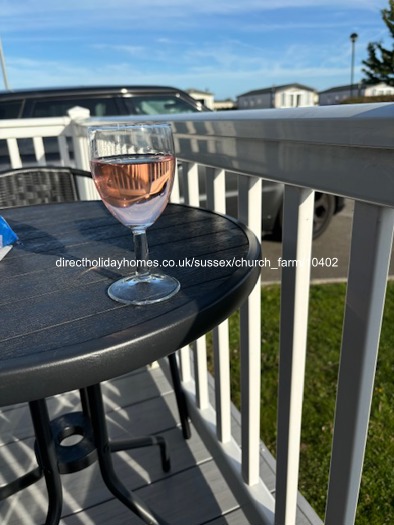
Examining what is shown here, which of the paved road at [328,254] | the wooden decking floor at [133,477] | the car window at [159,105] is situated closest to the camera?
the wooden decking floor at [133,477]

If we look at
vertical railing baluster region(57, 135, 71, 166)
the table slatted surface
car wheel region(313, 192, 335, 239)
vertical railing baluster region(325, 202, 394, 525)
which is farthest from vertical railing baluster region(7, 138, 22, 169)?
car wheel region(313, 192, 335, 239)

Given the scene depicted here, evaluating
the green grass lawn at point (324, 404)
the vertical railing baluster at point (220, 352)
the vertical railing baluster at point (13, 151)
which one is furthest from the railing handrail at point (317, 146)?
the vertical railing baluster at point (13, 151)

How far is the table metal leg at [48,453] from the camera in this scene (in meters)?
1.10

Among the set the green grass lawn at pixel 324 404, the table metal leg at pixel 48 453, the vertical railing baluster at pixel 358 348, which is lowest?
the green grass lawn at pixel 324 404

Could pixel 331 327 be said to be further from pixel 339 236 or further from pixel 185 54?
pixel 185 54

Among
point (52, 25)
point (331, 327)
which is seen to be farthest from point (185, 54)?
point (331, 327)

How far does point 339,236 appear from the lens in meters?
4.70

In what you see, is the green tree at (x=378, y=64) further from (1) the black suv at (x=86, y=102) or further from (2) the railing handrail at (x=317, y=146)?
(2) the railing handrail at (x=317, y=146)

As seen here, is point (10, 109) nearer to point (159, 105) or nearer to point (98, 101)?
point (98, 101)

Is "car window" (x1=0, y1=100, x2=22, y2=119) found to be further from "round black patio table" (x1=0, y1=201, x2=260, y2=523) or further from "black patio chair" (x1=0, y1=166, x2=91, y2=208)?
"round black patio table" (x1=0, y1=201, x2=260, y2=523)

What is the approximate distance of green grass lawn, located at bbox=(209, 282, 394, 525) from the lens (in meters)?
1.60

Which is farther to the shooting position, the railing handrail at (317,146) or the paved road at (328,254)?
the paved road at (328,254)

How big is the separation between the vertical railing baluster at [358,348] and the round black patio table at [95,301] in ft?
0.67

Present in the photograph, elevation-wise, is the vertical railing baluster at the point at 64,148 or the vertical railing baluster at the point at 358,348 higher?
the vertical railing baluster at the point at 64,148
